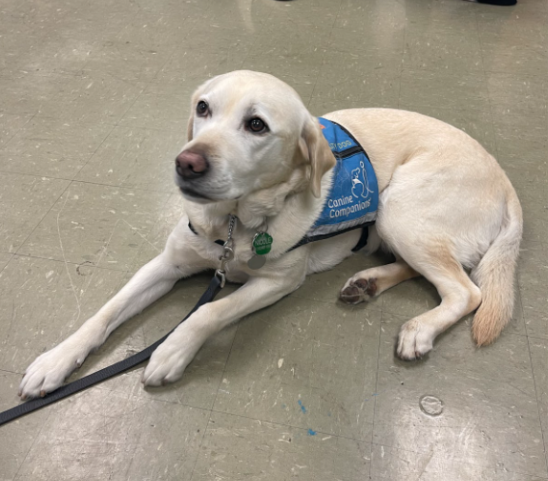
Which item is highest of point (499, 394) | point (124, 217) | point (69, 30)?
point (69, 30)

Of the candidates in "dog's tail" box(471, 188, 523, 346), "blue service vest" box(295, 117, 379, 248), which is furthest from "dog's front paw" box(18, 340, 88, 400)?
"dog's tail" box(471, 188, 523, 346)

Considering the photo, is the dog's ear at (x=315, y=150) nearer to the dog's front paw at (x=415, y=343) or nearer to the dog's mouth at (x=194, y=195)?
the dog's mouth at (x=194, y=195)

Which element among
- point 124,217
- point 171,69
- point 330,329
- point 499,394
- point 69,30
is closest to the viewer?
point 499,394

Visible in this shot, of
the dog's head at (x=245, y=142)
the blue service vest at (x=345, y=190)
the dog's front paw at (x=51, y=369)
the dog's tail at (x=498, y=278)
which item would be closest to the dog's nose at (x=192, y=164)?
the dog's head at (x=245, y=142)

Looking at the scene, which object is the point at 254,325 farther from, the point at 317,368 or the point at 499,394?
the point at 499,394

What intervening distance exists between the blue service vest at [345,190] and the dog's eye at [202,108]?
506 mm

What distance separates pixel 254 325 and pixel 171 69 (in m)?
2.33

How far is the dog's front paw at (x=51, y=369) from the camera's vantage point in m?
1.38

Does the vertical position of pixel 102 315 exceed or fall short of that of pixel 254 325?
it exceeds it

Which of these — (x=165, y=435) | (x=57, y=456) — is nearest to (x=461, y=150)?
(x=165, y=435)

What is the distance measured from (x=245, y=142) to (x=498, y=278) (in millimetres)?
1165

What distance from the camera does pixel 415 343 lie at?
1547mm

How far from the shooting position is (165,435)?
134 centimetres

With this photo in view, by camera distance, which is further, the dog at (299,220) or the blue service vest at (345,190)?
the blue service vest at (345,190)
